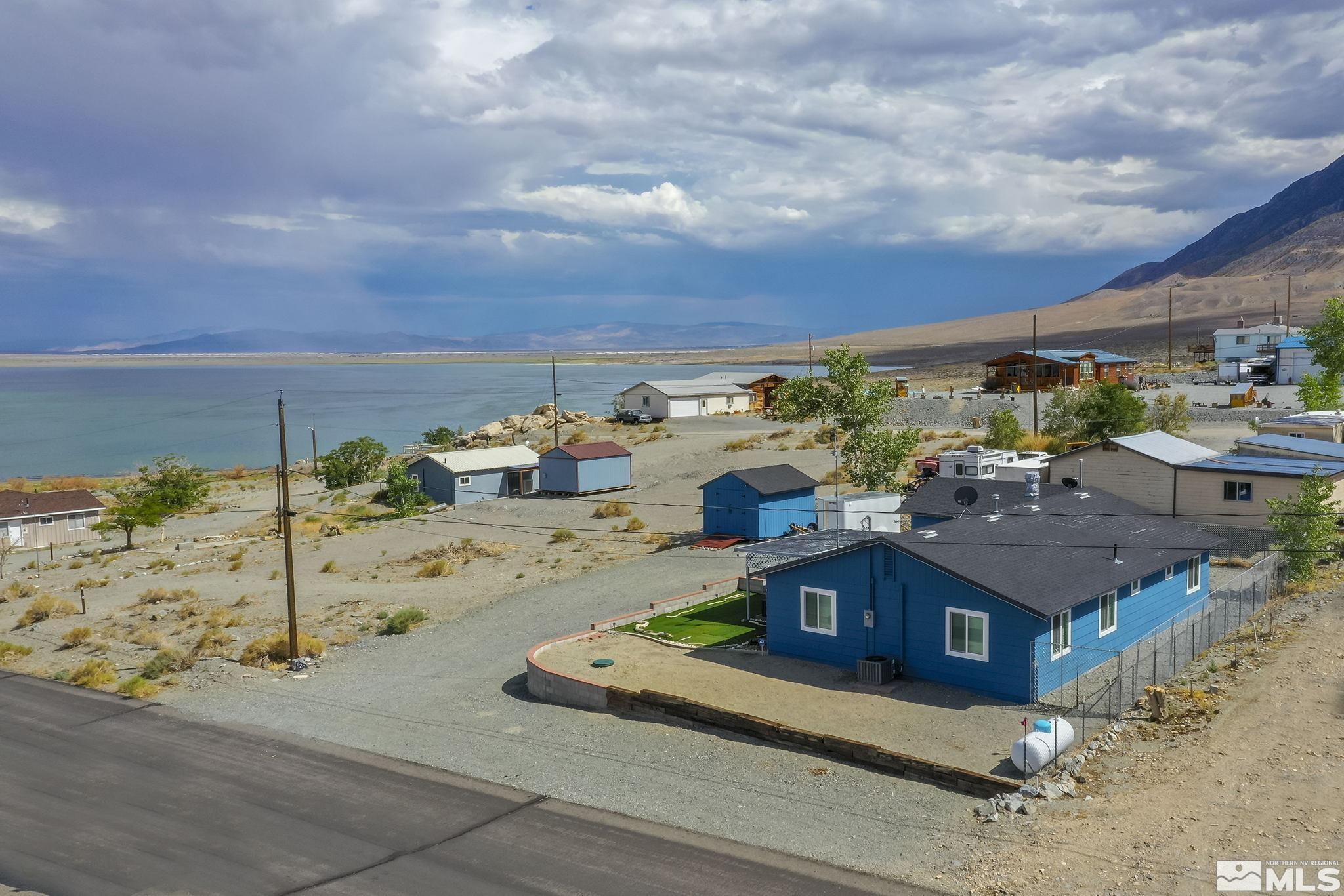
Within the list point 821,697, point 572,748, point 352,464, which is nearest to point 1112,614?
point 821,697

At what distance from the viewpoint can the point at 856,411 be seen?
44.6 metres

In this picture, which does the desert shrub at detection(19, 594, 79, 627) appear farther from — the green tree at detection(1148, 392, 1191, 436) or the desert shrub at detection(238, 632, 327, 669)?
the green tree at detection(1148, 392, 1191, 436)

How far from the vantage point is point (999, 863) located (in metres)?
13.4

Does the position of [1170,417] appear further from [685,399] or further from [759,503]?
[685,399]

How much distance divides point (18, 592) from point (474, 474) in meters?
22.1

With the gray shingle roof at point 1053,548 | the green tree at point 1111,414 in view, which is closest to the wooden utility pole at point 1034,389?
the green tree at point 1111,414

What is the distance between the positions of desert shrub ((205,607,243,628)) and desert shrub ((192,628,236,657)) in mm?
1641

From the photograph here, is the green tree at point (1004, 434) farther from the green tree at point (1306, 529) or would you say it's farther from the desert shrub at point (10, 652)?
the desert shrub at point (10, 652)

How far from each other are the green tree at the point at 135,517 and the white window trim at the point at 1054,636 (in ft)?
146

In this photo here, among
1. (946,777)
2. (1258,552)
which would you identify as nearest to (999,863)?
(946,777)

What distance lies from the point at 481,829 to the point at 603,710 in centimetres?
614

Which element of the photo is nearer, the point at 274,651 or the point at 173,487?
the point at 274,651

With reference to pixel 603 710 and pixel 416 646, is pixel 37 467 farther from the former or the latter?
pixel 603 710

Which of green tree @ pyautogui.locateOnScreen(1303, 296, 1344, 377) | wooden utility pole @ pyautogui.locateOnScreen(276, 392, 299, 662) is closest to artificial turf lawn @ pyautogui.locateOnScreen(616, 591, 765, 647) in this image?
wooden utility pole @ pyautogui.locateOnScreen(276, 392, 299, 662)
